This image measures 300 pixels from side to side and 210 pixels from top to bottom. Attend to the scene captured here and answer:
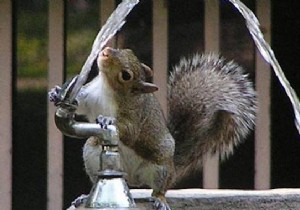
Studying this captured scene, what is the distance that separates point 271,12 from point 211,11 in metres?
0.30

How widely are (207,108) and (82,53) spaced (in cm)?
106

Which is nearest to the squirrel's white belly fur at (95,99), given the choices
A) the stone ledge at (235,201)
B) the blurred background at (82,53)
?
the stone ledge at (235,201)

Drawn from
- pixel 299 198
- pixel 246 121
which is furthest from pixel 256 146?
pixel 299 198

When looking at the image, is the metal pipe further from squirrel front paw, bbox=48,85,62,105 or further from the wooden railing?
the wooden railing

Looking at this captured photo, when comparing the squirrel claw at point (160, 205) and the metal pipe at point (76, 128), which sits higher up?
the metal pipe at point (76, 128)

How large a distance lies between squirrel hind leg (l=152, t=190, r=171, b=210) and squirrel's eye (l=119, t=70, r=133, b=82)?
377 mm

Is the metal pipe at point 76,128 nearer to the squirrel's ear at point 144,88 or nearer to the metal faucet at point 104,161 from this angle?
the metal faucet at point 104,161

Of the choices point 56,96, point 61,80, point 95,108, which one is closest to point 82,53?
point 61,80

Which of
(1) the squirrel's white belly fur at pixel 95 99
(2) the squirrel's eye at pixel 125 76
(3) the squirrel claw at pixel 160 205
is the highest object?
(2) the squirrel's eye at pixel 125 76

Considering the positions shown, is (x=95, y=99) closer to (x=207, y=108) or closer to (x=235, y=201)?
(x=235, y=201)

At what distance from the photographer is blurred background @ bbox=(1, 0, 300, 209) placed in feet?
19.0

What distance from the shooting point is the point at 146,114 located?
4418 mm

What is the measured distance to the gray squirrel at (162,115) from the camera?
4199mm

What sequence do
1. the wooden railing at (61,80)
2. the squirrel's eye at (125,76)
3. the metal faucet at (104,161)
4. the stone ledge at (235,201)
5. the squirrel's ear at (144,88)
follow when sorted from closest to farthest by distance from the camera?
the metal faucet at (104,161) → the squirrel's ear at (144,88) → the squirrel's eye at (125,76) → the stone ledge at (235,201) → the wooden railing at (61,80)
